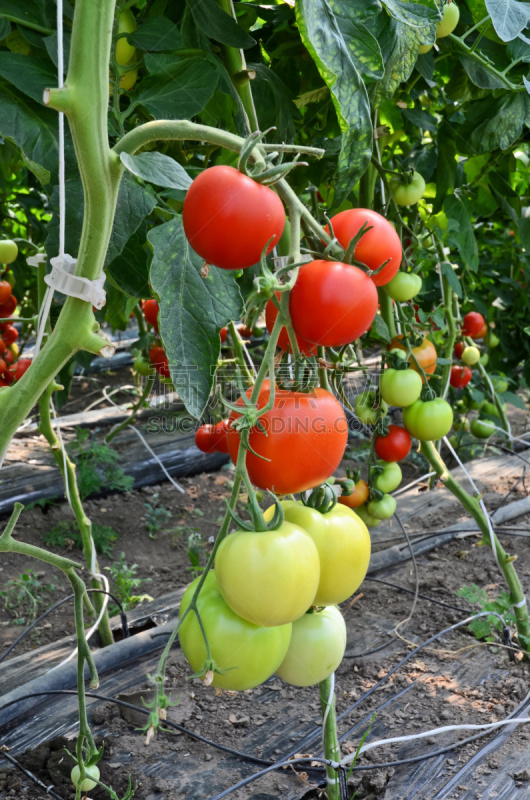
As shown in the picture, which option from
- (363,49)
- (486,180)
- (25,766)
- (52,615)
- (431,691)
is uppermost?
(363,49)

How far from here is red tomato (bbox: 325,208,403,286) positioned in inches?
19.9

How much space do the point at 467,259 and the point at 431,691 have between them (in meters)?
0.85

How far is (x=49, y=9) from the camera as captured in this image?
733 mm

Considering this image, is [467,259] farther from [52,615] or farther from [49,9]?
[52,615]

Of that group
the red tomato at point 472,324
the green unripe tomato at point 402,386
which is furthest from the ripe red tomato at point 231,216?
the red tomato at point 472,324

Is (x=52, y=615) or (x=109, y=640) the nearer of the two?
(x=109, y=640)

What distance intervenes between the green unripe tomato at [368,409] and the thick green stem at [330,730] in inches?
25.1

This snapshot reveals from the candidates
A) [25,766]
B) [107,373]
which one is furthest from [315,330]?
[107,373]

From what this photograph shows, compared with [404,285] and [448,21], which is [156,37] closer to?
[448,21]

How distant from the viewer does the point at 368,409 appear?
52.3 inches

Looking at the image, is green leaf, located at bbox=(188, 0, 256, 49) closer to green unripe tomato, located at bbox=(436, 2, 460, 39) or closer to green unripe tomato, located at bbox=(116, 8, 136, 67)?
green unripe tomato, located at bbox=(116, 8, 136, 67)

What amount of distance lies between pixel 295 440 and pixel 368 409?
2.76ft

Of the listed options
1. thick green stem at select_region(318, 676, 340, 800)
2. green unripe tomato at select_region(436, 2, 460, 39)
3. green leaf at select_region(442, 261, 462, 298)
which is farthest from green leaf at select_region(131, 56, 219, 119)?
green leaf at select_region(442, 261, 462, 298)

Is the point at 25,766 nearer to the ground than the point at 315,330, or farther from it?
nearer to the ground
